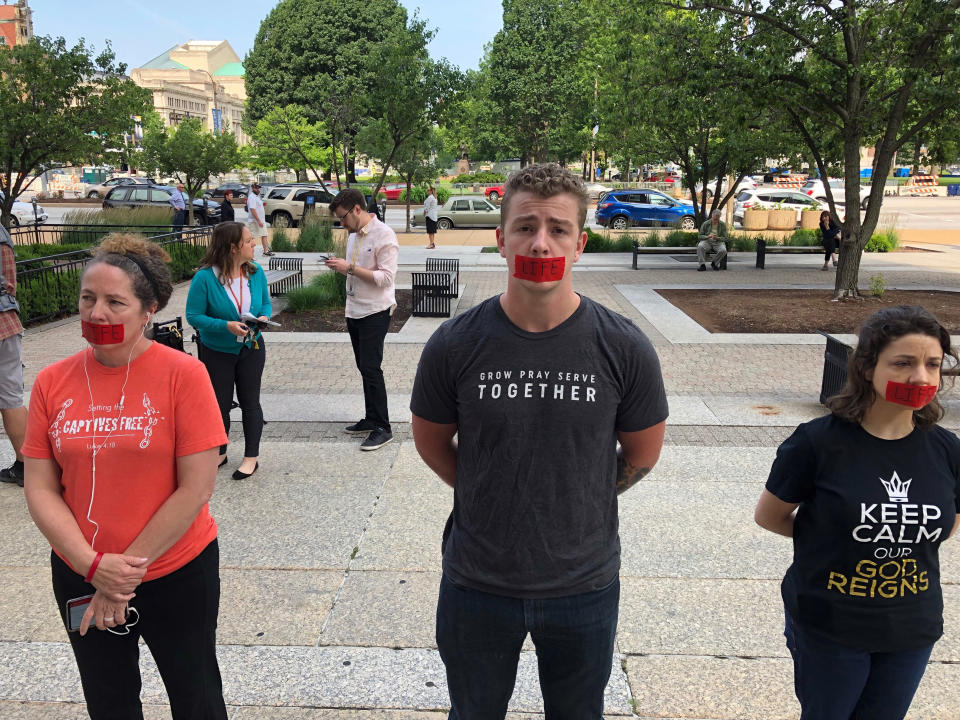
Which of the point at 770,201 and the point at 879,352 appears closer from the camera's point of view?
the point at 879,352

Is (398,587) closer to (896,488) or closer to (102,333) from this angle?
(102,333)

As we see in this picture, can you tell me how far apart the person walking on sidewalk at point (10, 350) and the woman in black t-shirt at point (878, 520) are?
4.52 metres

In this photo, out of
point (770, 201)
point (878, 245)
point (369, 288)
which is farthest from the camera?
point (770, 201)

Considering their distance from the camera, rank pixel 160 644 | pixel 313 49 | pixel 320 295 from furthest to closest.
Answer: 1. pixel 313 49
2. pixel 320 295
3. pixel 160 644

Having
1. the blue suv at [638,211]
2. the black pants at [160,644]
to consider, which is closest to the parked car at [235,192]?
the blue suv at [638,211]

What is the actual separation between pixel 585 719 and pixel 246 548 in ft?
8.78

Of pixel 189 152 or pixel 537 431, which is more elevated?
pixel 189 152

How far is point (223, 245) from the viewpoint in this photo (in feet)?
17.0

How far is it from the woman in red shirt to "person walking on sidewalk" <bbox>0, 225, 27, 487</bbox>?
2.86 meters

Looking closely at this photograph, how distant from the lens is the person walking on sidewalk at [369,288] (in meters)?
6.05

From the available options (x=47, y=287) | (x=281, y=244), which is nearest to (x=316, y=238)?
(x=281, y=244)

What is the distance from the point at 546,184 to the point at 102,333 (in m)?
1.34

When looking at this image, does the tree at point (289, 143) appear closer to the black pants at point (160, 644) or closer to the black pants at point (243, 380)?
the black pants at point (243, 380)

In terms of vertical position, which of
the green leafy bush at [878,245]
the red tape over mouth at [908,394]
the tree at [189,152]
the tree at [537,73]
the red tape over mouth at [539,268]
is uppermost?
the tree at [537,73]
